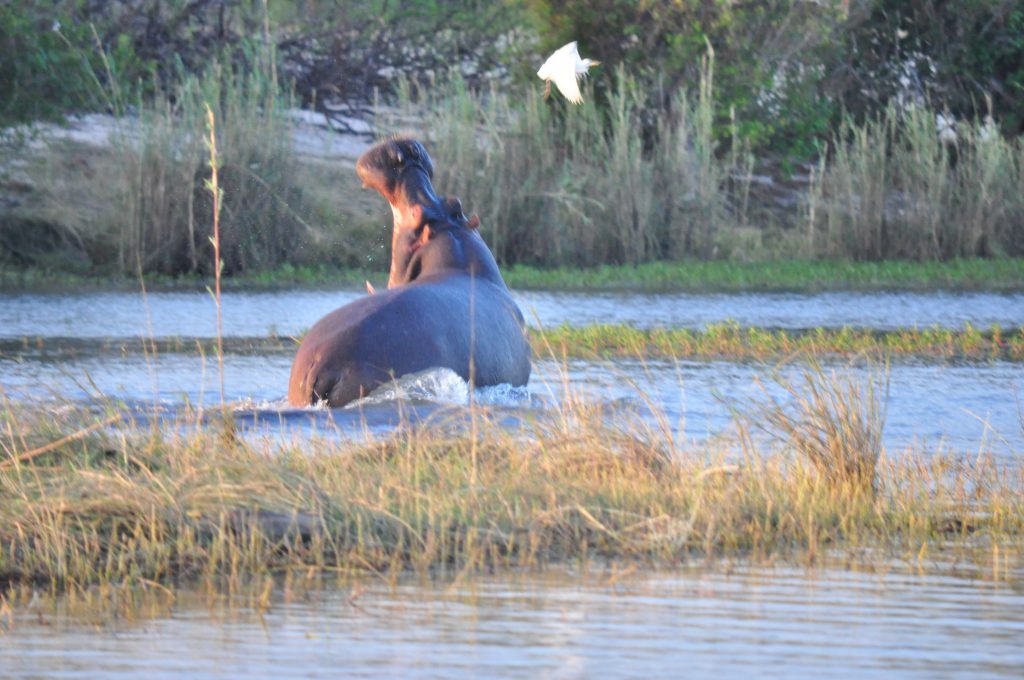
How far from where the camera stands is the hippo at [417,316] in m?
6.88

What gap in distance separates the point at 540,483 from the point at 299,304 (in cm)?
786

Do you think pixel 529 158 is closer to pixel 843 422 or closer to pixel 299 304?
pixel 299 304

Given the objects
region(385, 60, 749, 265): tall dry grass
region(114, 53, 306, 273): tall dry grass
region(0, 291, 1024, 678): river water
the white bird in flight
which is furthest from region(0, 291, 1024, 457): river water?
region(385, 60, 749, 265): tall dry grass

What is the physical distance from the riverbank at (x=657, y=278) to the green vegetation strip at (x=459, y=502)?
8.32 m

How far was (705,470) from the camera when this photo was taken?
498 centimetres

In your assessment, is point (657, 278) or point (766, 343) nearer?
point (766, 343)

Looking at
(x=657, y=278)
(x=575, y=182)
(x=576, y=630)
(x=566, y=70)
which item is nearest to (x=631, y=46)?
(x=575, y=182)

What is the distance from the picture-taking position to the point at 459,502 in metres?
4.77

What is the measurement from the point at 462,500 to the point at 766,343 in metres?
5.27

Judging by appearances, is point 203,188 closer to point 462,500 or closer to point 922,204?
point 922,204

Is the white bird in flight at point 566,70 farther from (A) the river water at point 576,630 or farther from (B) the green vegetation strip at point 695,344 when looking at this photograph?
(A) the river water at point 576,630

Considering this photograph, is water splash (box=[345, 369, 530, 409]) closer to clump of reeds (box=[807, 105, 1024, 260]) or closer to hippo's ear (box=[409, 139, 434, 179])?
hippo's ear (box=[409, 139, 434, 179])

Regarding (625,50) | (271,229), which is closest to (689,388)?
(271,229)

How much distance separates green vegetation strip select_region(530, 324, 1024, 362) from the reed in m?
3.71
